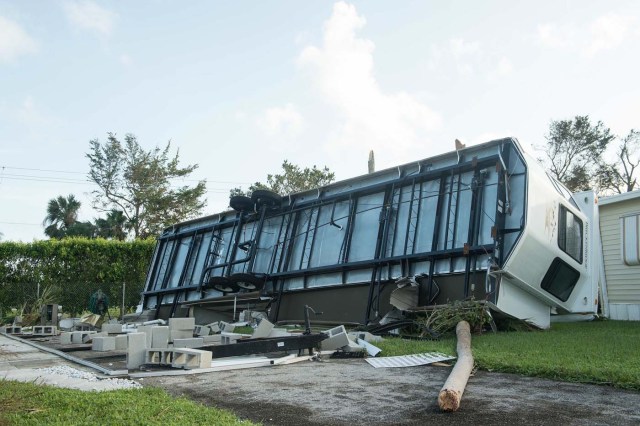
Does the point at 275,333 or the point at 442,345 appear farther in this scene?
the point at 275,333

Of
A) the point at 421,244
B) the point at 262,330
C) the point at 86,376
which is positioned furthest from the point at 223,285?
the point at 86,376

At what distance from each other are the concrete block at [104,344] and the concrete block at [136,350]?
2418 mm

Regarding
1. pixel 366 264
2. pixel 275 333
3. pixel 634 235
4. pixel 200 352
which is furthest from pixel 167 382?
pixel 634 235

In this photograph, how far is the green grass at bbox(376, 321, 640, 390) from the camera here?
450 centimetres

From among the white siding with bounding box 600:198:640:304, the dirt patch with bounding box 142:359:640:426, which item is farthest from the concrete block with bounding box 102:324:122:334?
the white siding with bounding box 600:198:640:304

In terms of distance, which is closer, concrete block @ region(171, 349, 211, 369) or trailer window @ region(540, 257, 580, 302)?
concrete block @ region(171, 349, 211, 369)

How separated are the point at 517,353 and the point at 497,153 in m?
4.37

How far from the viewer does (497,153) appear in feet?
30.6

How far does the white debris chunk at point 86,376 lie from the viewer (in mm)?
4648

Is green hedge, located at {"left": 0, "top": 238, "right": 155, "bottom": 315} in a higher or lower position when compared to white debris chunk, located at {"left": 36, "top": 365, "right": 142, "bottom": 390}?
higher

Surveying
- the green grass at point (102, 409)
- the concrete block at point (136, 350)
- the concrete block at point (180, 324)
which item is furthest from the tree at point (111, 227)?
the green grass at point (102, 409)

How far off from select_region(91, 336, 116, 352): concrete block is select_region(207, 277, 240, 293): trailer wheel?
4592 millimetres

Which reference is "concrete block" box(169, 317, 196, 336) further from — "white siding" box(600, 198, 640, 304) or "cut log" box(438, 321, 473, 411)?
"white siding" box(600, 198, 640, 304)

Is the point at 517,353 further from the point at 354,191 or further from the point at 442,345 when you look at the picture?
the point at 354,191
